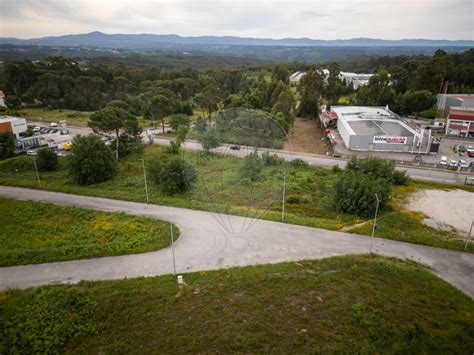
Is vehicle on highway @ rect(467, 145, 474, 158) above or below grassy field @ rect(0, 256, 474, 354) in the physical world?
above

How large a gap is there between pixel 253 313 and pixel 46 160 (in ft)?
76.6

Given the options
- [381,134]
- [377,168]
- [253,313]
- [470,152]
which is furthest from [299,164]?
[253,313]

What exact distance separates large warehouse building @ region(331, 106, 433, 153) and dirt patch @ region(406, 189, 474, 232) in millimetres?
9550

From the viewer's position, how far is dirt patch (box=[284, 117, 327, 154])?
110ft

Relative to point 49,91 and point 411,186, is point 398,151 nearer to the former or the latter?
point 411,186

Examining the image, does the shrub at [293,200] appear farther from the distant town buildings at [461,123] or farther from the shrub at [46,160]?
the distant town buildings at [461,123]

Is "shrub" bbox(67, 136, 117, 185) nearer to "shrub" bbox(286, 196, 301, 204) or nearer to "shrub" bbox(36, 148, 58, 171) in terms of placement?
"shrub" bbox(36, 148, 58, 171)

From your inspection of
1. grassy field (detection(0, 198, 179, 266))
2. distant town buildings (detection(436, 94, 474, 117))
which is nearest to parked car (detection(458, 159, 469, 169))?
distant town buildings (detection(436, 94, 474, 117))

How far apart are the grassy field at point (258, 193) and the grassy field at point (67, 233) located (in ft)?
8.52

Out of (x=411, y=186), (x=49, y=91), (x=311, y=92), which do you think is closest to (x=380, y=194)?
(x=411, y=186)

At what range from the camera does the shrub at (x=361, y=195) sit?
18219 mm

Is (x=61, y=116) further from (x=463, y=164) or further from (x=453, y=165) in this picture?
(x=463, y=164)

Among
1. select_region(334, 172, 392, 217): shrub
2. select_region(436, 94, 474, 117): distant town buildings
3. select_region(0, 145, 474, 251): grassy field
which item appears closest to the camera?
select_region(0, 145, 474, 251): grassy field

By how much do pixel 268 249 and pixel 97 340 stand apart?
795 cm
